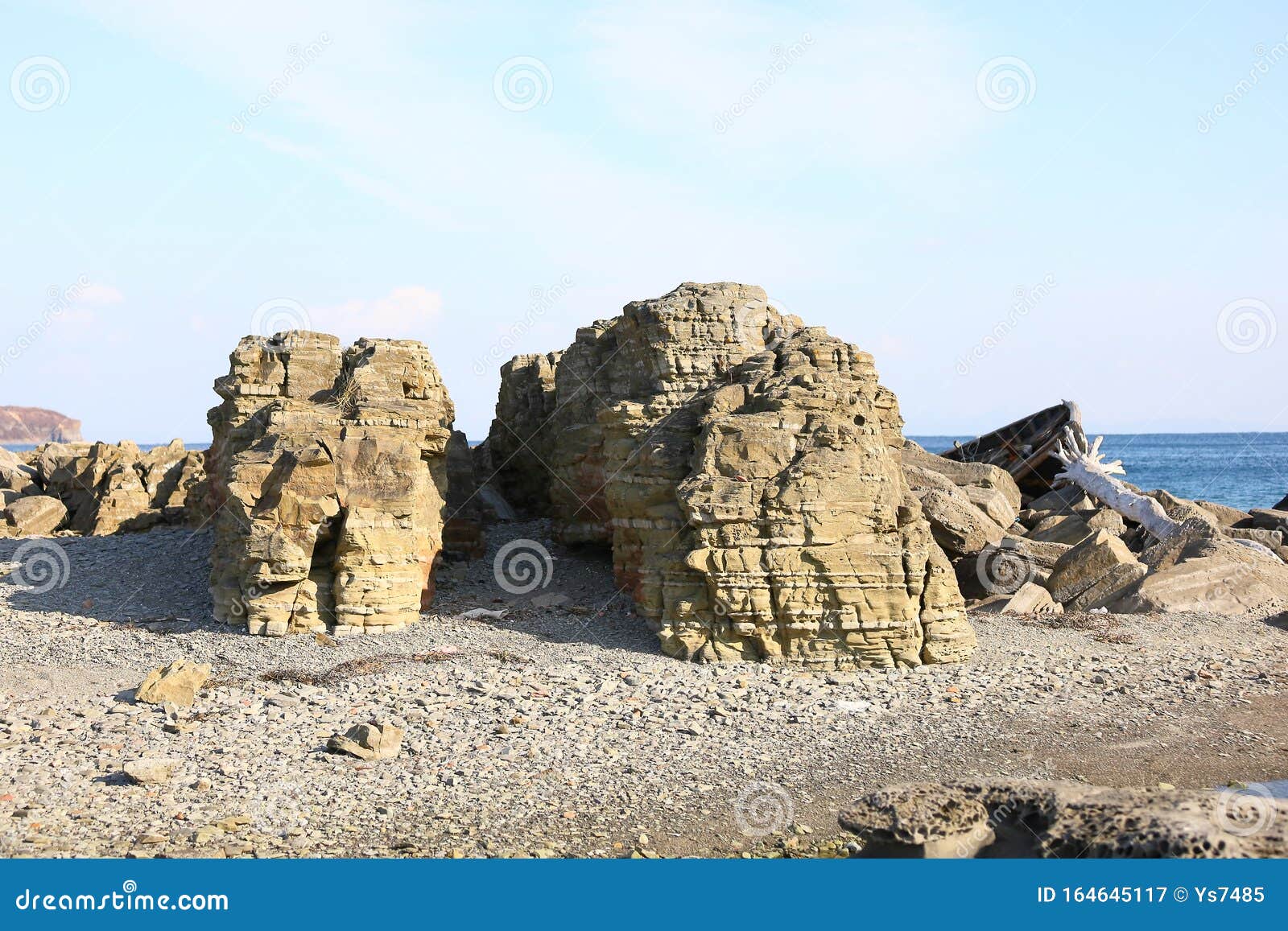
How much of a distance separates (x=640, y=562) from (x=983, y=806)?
9691mm

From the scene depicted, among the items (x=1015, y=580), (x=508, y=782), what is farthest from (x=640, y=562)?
(x=1015, y=580)

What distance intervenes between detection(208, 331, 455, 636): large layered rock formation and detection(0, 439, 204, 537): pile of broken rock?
7.06 meters

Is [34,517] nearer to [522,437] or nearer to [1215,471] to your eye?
[522,437]

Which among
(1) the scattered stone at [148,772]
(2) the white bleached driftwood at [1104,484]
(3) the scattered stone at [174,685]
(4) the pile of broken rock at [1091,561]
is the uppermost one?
(2) the white bleached driftwood at [1104,484]

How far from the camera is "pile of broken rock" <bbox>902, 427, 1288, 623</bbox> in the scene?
63.1 ft

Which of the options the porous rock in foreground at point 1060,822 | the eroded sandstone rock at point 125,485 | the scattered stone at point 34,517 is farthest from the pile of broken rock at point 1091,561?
the scattered stone at point 34,517

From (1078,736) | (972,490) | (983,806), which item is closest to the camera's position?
(983,806)

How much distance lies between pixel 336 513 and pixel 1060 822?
11.6 meters

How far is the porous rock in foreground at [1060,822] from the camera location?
21.4ft

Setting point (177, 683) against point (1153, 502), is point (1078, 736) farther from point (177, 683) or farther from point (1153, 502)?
point (1153, 502)

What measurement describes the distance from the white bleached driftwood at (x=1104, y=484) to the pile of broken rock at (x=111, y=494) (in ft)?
69.5

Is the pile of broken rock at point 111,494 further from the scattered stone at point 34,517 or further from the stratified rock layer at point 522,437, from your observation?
the stratified rock layer at point 522,437

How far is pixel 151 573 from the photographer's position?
62.7ft

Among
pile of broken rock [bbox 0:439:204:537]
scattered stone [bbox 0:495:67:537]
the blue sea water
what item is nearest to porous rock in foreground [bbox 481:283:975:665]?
pile of broken rock [bbox 0:439:204:537]
